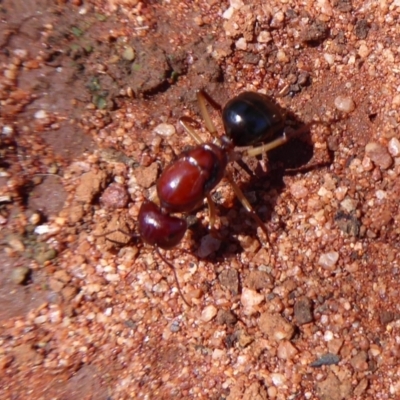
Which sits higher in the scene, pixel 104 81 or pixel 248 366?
pixel 104 81

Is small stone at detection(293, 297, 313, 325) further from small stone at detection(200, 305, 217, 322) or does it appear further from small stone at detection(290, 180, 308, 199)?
small stone at detection(290, 180, 308, 199)

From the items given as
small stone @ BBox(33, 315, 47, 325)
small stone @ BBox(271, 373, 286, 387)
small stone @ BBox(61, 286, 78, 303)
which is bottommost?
small stone @ BBox(271, 373, 286, 387)

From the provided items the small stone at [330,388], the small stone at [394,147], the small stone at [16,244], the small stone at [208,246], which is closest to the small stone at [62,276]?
the small stone at [16,244]

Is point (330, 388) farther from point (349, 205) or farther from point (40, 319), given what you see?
point (40, 319)

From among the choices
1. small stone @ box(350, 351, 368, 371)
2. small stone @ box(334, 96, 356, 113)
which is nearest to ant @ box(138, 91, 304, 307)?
small stone @ box(334, 96, 356, 113)

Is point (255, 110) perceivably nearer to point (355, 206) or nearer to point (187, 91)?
point (187, 91)

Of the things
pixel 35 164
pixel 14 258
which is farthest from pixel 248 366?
pixel 35 164
